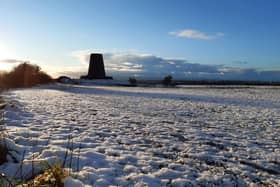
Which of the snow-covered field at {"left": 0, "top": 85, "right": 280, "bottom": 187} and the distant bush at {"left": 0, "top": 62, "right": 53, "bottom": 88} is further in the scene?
the distant bush at {"left": 0, "top": 62, "right": 53, "bottom": 88}

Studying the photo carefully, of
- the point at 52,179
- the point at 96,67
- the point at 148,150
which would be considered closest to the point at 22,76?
the point at 96,67

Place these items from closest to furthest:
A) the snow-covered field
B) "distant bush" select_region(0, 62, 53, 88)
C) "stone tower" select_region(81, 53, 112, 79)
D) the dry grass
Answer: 1. the dry grass
2. the snow-covered field
3. "distant bush" select_region(0, 62, 53, 88)
4. "stone tower" select_region(81, 53, 112, 79)

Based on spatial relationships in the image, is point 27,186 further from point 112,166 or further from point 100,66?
point 100,66

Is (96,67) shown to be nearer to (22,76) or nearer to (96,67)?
(96,67)

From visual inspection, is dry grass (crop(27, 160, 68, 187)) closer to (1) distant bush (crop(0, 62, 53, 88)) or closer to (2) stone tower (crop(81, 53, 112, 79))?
(1) distant bush (crop(0, 62, 53, 88))

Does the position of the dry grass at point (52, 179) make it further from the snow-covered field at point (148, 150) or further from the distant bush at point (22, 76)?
the distant bush at point (22, 76)

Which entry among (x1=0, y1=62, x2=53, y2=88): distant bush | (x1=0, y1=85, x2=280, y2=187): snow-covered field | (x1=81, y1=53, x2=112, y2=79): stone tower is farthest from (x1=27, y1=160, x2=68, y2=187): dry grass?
(x1=81, y1=53, x2=112, y2=79): stone tower

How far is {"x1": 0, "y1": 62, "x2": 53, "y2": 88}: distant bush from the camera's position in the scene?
27328mm

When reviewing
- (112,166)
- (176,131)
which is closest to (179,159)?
(112,166)

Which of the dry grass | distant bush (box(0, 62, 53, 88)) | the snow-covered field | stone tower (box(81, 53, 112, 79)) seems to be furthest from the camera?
stone tower (box(81, 53, 112, 79))

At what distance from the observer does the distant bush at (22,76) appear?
27.3 m

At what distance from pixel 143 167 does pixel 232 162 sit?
172 centimetres

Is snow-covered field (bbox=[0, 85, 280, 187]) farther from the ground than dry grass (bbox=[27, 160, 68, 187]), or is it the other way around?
dry grass (bbox=[27, 160, 68, 187])

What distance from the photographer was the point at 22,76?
28.0 m
